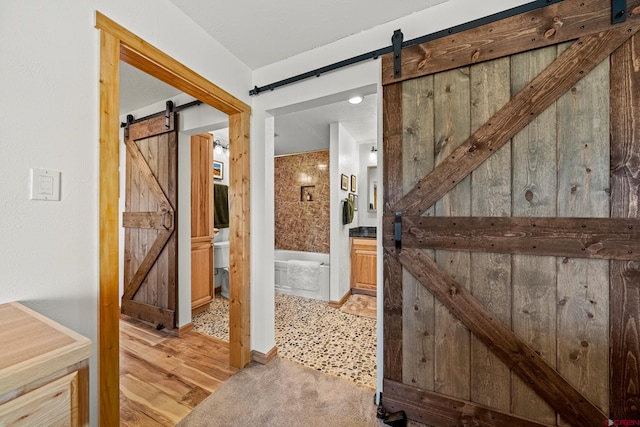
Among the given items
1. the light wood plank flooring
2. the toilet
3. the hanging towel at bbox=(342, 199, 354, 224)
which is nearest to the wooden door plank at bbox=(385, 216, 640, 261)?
the light wood plank flooring

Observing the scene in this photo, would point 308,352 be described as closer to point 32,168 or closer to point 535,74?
point 32,168

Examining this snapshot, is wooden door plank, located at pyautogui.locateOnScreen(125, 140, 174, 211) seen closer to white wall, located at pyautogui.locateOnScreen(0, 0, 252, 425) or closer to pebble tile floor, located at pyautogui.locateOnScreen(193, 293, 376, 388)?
pebble tile floor, located at pyautogui.locateOnScreen(193, 293, 376, 388)

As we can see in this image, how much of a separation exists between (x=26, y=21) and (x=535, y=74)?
7.38 feet

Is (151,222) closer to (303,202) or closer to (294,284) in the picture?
(294,284)

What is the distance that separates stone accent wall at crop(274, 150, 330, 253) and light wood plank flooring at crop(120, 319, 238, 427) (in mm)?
2282

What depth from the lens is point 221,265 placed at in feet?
12.6

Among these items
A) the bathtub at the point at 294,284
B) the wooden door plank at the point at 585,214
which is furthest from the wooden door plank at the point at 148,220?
the wooden door plank at the point at 585,214

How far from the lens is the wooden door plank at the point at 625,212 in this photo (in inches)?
45.4

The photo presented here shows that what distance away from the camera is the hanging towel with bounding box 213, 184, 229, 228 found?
12.5 ft

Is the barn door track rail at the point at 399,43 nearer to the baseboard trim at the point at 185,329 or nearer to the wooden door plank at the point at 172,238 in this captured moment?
the wooden door plank at the point at 172,238

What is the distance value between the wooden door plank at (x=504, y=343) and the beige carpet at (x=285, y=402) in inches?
32.4

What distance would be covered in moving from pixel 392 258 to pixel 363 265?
240cm

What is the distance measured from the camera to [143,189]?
2.86m

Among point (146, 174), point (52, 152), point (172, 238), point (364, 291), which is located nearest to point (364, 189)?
point (364, 291)
